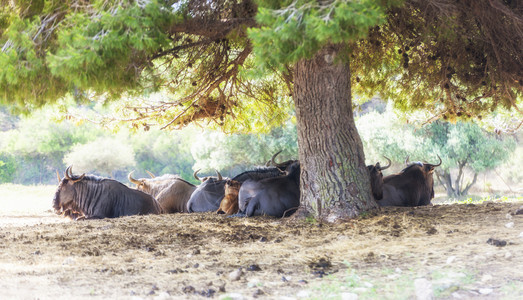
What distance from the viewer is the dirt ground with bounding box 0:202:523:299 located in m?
3.78

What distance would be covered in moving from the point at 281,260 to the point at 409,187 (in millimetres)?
7837

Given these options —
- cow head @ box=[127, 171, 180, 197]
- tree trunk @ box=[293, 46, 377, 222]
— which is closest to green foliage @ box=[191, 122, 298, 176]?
cow head @ box=[127, 171, 180, 197]

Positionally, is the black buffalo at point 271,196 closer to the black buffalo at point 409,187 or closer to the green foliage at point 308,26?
the black buffalo at point 409,187

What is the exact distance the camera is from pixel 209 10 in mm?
7387

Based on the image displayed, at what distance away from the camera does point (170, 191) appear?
13.5 meters

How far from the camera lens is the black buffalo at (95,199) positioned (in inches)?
428

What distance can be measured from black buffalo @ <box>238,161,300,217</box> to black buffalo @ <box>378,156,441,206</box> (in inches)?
112

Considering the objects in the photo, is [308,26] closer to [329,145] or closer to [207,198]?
[329,145]

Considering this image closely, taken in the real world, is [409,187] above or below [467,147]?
below

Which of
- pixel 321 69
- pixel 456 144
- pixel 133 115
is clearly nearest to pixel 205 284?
pixel 321 69

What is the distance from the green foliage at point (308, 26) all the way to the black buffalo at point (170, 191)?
29.9 ft

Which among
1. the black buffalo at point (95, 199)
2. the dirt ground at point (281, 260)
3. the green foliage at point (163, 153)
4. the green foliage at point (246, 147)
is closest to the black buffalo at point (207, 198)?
the black buffalo at point (95, 199)

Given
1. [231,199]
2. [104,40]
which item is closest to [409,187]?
[231,199]

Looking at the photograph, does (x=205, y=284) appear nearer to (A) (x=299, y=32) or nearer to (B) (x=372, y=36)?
(A) (x=299, y=32)
